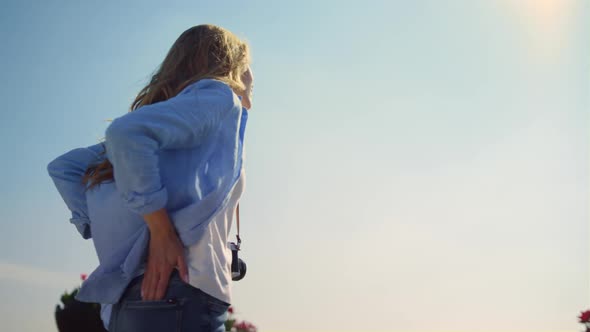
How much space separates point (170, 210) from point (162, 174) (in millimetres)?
108

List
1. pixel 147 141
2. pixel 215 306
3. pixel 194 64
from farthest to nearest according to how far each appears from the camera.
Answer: pixel 194 64, pixel 215 306, pixel 147 141

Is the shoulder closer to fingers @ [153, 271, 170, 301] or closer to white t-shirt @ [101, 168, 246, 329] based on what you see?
white t-shirt @ [101, 168, 246, 329]

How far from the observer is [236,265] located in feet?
6.72

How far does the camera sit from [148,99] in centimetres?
203

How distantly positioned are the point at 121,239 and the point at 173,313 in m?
0.31

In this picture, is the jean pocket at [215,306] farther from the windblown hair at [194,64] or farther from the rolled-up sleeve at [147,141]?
the windblown hair at [194,64]

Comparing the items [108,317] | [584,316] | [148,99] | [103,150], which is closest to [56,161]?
[103,150]

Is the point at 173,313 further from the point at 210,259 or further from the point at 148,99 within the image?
the point at 148,99

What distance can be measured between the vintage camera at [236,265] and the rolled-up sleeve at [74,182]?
488 millimetres

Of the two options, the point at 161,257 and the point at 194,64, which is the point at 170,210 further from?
the point at 194,64

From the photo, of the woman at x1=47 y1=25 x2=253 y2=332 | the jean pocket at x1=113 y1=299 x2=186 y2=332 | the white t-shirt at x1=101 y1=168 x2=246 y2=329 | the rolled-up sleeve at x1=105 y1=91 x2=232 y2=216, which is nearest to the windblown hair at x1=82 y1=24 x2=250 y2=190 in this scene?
the woman at x1=47 y1=25 x2=253 y2=332

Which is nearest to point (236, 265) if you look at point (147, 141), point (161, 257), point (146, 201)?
point (161, 257)

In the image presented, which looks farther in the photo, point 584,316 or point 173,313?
point 584,316

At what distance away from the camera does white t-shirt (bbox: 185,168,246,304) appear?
1716 millimetres
